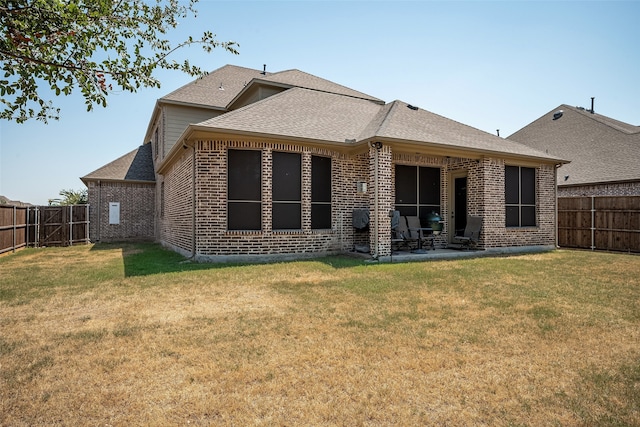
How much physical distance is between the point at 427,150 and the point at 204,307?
8.16m

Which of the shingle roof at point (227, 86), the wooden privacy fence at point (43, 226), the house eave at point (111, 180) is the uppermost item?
the shingle roof at point (227, 86)

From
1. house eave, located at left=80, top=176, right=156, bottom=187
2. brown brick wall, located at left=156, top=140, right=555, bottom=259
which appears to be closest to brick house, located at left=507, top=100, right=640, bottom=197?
brown brick wall, located at left=156, top=140, right=555, bottom=259

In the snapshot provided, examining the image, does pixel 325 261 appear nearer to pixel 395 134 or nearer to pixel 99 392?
pixel 395 134

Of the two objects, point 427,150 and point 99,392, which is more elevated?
point 427,150

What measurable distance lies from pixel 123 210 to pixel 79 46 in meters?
17.6

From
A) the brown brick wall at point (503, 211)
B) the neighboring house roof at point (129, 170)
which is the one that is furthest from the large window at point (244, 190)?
the neighboring house roof at point (129, 170)

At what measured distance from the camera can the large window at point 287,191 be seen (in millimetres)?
9977

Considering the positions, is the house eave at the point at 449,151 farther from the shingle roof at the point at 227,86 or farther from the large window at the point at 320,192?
the shingle roof at the point at 227,86

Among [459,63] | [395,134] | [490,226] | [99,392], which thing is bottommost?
[99,392]

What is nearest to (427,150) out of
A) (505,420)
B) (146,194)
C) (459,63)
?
(459,63)

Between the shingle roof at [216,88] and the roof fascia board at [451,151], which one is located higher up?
the shingle roof at [216,88]

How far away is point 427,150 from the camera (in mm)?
10852

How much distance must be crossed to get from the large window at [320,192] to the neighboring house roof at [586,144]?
39.3 ft

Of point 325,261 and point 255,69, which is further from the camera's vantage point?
point 255,69
